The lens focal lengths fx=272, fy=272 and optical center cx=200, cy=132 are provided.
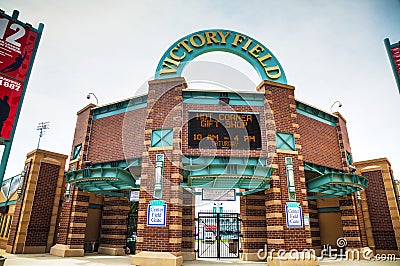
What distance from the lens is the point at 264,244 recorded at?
54.0 ft

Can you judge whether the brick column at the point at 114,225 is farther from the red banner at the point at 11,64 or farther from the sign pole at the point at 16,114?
the red banner at the point at 11,64

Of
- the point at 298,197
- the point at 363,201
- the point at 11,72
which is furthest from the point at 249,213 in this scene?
the point at 11,72

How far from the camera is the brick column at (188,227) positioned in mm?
16719

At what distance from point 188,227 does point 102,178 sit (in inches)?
254

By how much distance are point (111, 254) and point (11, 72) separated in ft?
44.0

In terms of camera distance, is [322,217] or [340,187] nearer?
[340,187]

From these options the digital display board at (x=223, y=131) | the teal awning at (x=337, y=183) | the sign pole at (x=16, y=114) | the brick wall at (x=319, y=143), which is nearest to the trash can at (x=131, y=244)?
the digital display board at (x=223, y=131)

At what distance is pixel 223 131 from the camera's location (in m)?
15.2

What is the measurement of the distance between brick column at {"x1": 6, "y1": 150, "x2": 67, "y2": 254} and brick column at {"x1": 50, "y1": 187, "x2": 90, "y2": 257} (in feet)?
6.54

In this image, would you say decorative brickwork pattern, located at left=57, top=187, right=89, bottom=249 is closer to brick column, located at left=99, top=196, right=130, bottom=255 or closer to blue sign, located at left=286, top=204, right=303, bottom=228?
brick column, located at left=99, top=196, right=130, bottom=255

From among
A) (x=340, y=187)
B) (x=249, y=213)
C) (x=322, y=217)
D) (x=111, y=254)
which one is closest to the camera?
(x=340, y=187)

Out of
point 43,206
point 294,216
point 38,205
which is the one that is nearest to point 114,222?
point 43,206

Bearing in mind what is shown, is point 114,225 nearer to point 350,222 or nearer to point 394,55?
point 350,222

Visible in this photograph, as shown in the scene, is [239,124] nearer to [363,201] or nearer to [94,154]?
[94,154]
